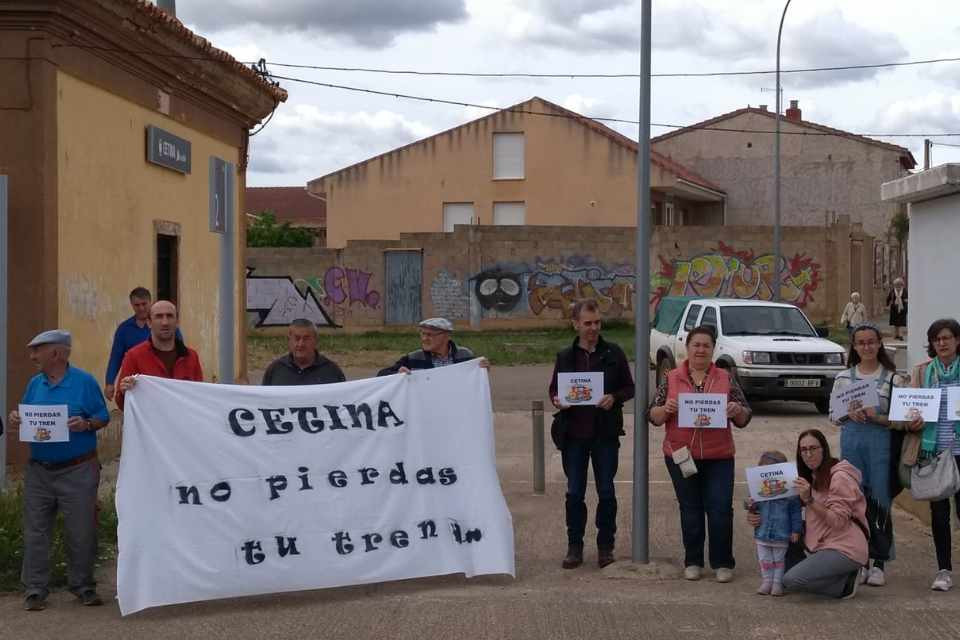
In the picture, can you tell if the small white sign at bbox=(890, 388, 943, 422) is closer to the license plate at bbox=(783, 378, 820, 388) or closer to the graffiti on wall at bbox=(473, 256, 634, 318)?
the license plate at bbox=(783, 378, 820, 388)

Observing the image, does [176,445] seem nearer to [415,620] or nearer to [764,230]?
[415,620]

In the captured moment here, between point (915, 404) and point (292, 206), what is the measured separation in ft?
215

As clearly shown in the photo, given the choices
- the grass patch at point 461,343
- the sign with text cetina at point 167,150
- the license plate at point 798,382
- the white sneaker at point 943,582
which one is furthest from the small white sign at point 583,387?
the grass patch at point 461,343

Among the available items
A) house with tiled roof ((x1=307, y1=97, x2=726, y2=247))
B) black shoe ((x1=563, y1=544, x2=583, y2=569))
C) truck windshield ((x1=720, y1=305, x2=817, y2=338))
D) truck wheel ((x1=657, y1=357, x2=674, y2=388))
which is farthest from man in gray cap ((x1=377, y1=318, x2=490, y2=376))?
house with tiled roof ((x1=307, y1=97, x2=726, y2=247))

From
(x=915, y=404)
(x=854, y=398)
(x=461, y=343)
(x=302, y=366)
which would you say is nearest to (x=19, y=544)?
(x=302, y=366)

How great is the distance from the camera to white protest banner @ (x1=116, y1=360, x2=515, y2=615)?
7047 mm

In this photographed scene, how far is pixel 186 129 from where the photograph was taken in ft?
48.5

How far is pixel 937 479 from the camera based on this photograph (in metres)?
7.33

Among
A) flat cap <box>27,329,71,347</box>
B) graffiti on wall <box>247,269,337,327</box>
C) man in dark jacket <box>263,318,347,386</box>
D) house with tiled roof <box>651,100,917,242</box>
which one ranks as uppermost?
house with tiled roof <box>651,100,917,242</box>

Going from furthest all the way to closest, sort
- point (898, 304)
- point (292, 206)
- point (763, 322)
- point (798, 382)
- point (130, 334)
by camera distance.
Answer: point (292, 206), point (898, 304), point (763, 322), point (798, 382), point (130, 334)

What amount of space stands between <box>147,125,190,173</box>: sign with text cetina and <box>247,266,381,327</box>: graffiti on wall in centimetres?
2154

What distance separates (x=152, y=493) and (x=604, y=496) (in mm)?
2924

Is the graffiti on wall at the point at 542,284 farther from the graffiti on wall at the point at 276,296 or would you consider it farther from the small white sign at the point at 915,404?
the small white sign at the point at 915,404

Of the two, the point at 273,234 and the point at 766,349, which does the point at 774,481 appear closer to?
the point at 766,349
